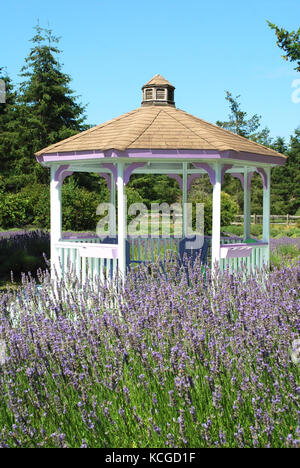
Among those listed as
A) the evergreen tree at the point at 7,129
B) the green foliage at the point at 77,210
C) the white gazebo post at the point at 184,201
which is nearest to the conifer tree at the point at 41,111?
the evergreen tree at the point at 7,129

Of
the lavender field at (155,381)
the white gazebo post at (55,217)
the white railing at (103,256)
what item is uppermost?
the white gazebo post at (55,217)

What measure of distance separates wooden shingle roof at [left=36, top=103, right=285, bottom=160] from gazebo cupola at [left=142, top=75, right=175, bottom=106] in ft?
1.14

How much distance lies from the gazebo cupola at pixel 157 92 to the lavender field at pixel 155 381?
7.18 m

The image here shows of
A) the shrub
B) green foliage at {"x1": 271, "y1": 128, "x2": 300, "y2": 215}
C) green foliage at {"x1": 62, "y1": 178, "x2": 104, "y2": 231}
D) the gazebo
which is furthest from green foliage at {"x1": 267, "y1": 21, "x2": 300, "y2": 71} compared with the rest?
green foliage at {"x1": 271, "y1": 128, "x2": 300, "y2": 215}

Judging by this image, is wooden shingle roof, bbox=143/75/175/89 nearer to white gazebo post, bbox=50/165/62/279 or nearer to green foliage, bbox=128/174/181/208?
white gazebo post, bbox=50/165/62/279

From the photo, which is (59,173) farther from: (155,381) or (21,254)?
(155,381)

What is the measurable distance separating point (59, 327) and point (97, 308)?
62 centimetres

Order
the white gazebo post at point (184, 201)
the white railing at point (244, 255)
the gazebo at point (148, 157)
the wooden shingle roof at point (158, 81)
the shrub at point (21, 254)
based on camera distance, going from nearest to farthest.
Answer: the gazebo at point (148, 157) < the white railing at point (244, 255) < the wooden shingle roof at point (158, 81) < the white gazebo post at point (184, 201) < the shrub at point (21, 254)

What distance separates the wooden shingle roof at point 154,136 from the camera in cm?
834

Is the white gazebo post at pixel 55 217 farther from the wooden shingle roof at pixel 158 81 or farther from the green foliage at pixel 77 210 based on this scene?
the green foliage at pixel 77 210

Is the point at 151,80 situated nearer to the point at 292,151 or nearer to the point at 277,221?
the point at 277,221

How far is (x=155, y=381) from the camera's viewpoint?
3.44 m

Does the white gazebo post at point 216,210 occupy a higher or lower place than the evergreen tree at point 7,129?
lower

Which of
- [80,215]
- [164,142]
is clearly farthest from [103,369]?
[80,215]
